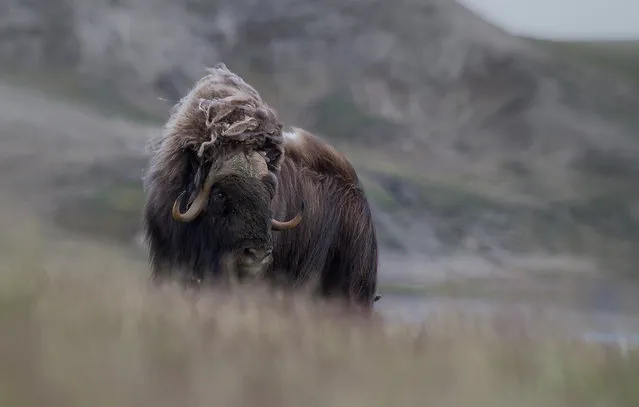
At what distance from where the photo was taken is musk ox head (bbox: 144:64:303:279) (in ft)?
20.4

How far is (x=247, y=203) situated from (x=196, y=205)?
10.8 inches

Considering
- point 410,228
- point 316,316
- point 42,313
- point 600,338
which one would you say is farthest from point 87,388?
point 410,228

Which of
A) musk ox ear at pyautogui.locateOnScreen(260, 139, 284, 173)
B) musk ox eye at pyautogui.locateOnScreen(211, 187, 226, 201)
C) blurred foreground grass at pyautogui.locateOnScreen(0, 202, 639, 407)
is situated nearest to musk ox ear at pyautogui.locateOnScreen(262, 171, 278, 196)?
musk ox ear at pyautogui.locateOnScreen(260, 139, 284, 173)

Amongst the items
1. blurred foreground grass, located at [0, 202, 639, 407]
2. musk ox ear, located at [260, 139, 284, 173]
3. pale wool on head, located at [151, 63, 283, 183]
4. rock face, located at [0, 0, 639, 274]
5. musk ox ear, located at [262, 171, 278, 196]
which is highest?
blurred foreground grass, located at [0, 202, 639, 407]

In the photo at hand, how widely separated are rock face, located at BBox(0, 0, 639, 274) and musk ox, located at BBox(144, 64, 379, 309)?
1794 centimetres

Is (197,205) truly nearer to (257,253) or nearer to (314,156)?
(257,253)

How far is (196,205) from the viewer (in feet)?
20.6

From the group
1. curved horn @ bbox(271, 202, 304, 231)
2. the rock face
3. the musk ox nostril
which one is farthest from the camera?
the rock face

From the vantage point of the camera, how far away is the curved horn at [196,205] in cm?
624

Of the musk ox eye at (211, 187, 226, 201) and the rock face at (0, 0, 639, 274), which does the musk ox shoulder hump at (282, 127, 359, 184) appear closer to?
the musk ox eye at (211, 187, 226, 201)

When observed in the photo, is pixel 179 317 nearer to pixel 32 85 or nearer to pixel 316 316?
pixel 316 316

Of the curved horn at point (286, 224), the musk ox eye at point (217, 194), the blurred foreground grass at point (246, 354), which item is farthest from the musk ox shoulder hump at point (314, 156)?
the blurred foreground grass at point (246, 354)

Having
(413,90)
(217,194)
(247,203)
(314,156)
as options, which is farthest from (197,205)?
(413,90)

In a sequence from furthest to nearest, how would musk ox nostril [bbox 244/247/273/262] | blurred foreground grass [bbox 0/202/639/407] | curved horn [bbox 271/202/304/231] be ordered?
curved horn [bbox 271/202/304/231] → musk ox nostril [bbox 244/247/273/262] → blurred foreground grass [bbox 0/202/639/407]
